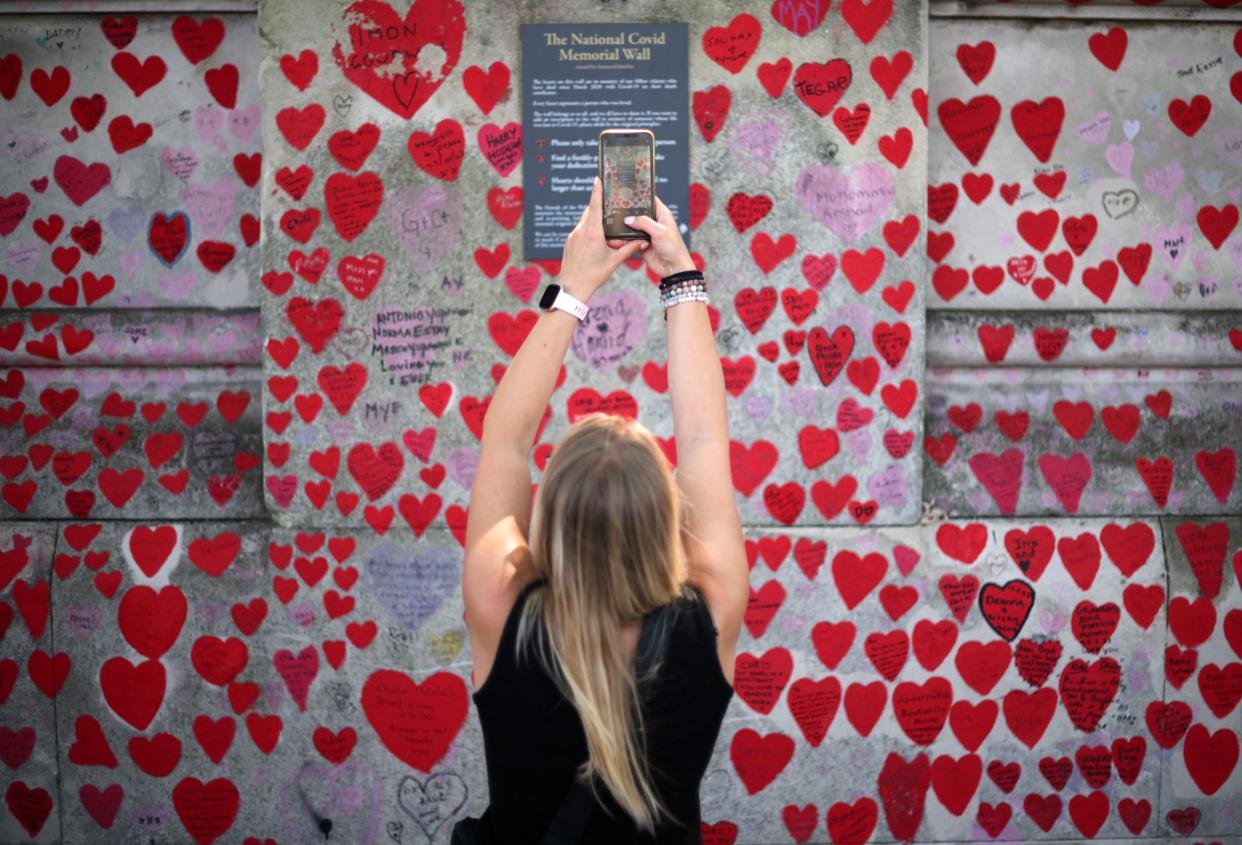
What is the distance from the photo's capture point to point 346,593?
3.91 metres

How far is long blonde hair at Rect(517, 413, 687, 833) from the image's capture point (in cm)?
168

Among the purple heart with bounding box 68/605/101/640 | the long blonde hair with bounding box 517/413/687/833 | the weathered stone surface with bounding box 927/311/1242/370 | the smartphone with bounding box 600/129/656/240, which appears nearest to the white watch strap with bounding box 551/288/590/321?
the smartphone with bounding box 600/129/656/240

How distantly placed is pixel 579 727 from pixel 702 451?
580mm

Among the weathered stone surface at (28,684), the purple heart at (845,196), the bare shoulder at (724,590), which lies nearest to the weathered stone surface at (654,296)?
the purple heart at (845,196)

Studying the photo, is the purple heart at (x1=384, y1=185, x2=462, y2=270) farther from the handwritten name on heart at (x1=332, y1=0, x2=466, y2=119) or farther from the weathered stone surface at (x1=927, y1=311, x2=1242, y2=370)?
the weathered stone surface at (x1=927, y1=311, x2=1242, y2=370)

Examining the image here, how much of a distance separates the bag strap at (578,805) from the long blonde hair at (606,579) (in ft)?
0.09

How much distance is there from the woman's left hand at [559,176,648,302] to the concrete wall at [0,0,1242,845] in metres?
1.83

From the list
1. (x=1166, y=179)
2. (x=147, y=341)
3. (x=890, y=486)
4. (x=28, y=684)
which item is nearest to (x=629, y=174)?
(x=890, y=486)

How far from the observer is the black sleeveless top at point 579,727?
1.72 metres

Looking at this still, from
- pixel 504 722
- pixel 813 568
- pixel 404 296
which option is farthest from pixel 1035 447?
pixel 504 722

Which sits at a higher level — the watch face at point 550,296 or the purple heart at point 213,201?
the purple heart at point 213,201

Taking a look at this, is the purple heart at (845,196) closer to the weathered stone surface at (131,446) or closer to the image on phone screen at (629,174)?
the image on phone screen at (629,174)

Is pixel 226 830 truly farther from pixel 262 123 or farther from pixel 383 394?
pixel 262 123

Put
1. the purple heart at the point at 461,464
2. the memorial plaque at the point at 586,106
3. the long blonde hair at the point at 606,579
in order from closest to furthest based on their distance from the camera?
1. the long blonde hair at the point at 606,579
2. the memorial plaque at the point at 586,106
3. the purple heart at the point at 461,464
